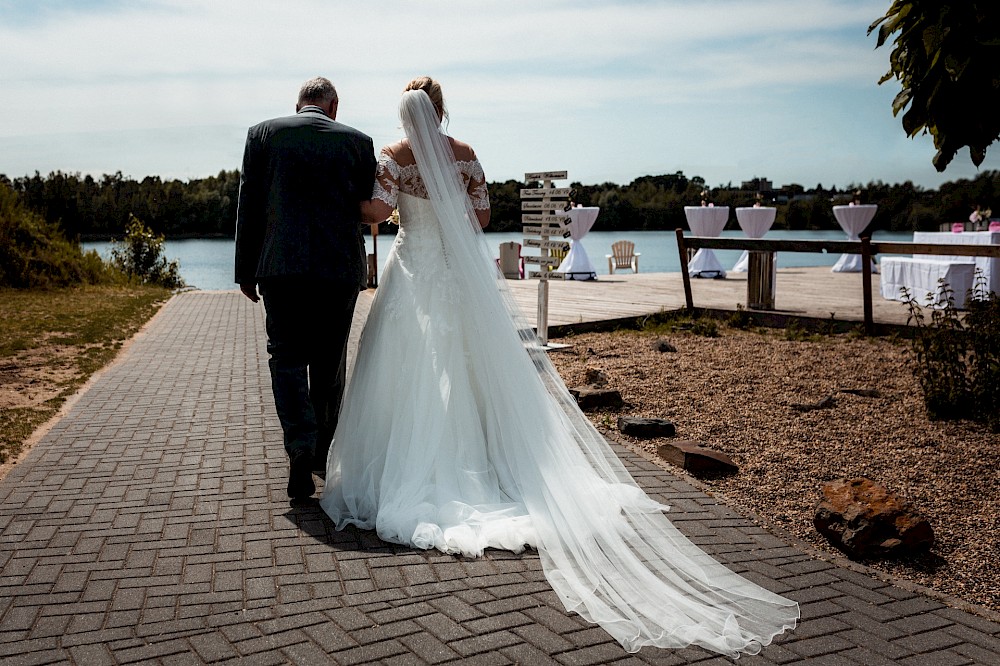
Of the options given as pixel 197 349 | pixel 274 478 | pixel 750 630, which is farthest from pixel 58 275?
pixel 750 630

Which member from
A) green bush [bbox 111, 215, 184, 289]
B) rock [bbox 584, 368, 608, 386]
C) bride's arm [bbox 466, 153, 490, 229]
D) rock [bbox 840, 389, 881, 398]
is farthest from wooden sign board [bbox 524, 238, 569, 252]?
green bush [bbox 111, 215, 184, 289]

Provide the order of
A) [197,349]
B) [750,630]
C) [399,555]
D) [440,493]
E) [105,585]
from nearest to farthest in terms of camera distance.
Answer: [750,630]
[105,585]
[399,555]
[440,493]
[197,349]

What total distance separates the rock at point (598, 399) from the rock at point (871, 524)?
9.31 ft

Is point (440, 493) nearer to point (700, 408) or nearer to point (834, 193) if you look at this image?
point (700, 408)

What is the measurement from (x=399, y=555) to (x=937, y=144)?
146 inches

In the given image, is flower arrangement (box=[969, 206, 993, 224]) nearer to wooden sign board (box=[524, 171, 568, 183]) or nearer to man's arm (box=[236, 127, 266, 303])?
wooden sign board (box=[524, 171, 568, 183])

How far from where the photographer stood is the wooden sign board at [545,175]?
9.59 m

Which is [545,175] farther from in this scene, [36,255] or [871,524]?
[36,255]

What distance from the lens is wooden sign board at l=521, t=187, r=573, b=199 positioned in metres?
9.68

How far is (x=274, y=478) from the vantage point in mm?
5195

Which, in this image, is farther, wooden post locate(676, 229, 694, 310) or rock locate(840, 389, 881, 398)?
wooden post locate(676, 229, 694, 310)

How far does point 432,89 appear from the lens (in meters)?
4.91

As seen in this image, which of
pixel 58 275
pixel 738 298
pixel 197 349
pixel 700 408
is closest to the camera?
pixel 700 408

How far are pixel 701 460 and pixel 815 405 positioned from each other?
1956 mm
